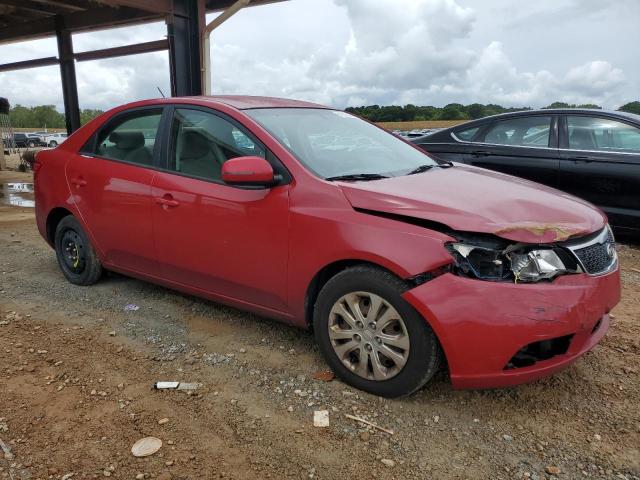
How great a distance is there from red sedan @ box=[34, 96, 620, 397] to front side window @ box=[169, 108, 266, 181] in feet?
0.03

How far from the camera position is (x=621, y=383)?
2826 millimetres

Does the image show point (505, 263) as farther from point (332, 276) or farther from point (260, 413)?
point (260, 413)

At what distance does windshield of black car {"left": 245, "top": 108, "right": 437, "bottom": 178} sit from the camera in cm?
305

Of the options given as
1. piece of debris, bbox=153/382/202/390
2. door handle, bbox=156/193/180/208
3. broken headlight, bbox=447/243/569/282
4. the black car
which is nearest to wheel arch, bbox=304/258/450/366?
broken headlight, bbox=447/243/569/282

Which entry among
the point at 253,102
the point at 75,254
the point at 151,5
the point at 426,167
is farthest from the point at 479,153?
the point at 151,5

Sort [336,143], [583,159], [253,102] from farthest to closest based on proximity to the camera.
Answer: [583,159] → [253,102] → [336,143]

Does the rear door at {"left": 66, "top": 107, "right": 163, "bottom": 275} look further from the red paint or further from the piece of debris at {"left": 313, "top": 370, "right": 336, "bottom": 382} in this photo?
the piece of debris at {"left": 313, "top": 370, "right": 336, "bottom": 382}

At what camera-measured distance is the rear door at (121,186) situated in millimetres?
3639

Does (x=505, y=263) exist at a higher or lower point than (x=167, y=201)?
lower

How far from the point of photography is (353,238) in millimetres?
2588

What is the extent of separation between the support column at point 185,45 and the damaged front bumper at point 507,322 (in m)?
7.20

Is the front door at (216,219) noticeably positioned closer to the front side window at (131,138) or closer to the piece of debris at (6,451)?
the front side window at (131,138)

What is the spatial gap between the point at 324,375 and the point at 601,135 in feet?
14.5

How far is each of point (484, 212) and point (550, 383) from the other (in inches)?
43.5
